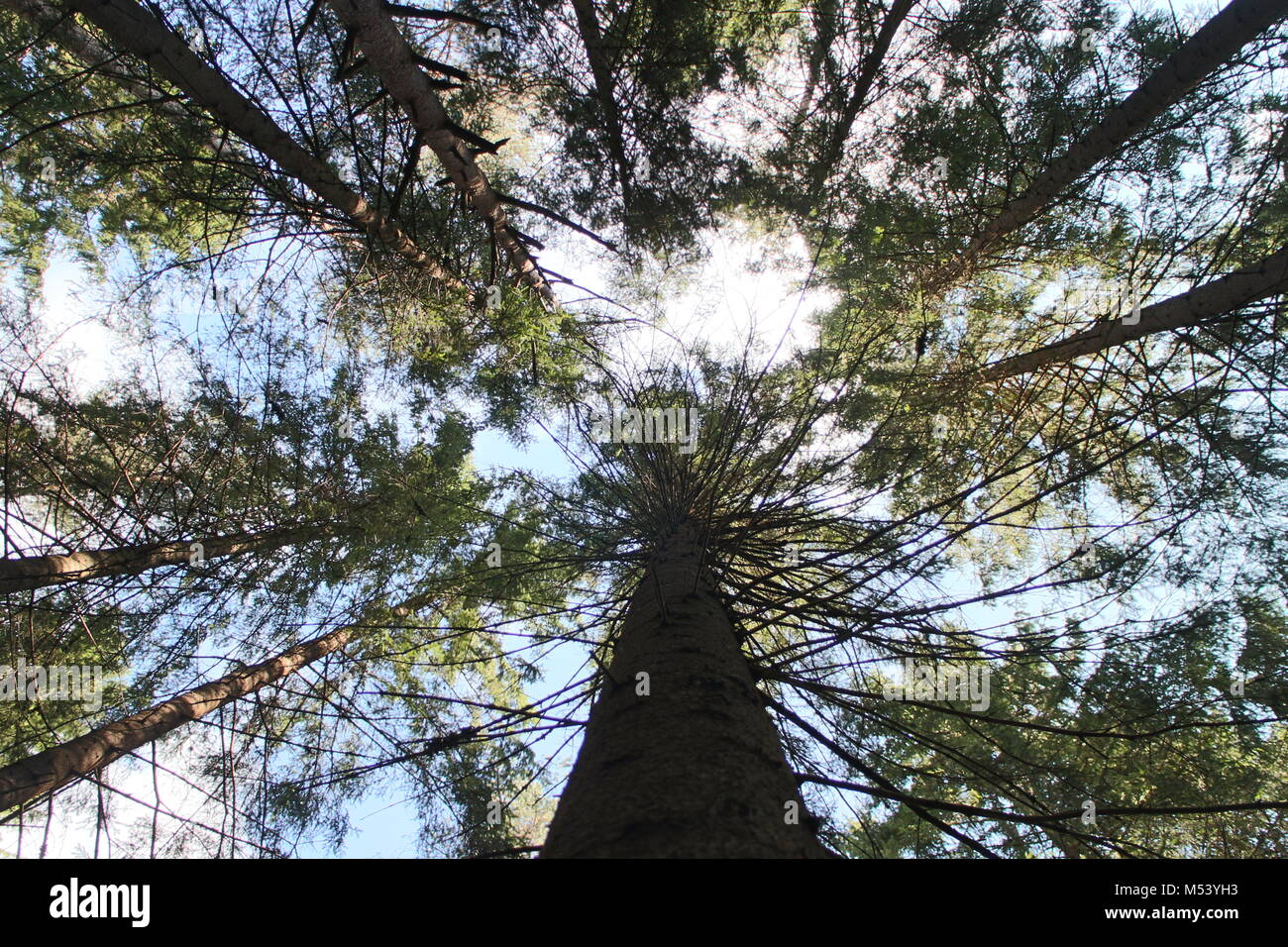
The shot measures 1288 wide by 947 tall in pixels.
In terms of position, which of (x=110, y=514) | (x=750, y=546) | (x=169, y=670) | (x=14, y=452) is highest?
(x=14, y=452)

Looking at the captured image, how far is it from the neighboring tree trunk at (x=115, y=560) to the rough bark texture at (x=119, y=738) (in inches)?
35.0

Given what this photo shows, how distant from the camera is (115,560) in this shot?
375cm

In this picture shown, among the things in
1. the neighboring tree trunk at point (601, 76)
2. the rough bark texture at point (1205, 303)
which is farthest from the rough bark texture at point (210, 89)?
the rough bark texture at point (1205, 303)

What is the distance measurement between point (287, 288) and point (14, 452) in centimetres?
249

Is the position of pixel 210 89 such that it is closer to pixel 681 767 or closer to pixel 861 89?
pixel 681 767

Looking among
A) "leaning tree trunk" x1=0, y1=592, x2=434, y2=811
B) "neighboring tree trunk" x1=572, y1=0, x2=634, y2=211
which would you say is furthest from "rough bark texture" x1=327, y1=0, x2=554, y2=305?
"leaning tree trunk" x1=0, y1=592, x2=434, y2=811

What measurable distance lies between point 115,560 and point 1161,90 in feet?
21.9

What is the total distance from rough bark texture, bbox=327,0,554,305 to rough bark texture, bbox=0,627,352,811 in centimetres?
262
